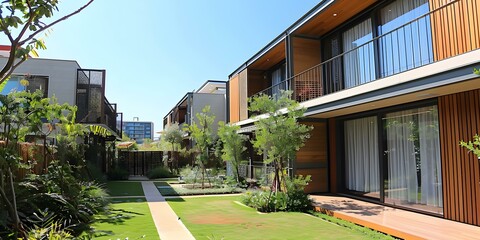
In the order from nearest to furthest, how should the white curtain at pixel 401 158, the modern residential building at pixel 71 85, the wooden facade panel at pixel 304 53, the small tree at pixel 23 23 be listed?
the small tree at pixel 23 23 < the white curtain at pixel 401 158 < the wooden facade panel at pixel 304 53 < the modern residential building at pixel 71 85

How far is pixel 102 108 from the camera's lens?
17.4 m

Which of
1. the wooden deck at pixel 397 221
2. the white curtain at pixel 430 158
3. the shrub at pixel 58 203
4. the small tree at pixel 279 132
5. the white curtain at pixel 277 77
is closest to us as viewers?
the wooden deck at pixel 397 221

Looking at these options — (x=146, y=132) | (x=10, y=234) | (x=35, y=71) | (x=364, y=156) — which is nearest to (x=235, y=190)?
(x=364, y=156)

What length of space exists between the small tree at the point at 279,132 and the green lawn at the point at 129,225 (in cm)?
399

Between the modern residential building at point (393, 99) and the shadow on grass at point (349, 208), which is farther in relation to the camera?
the shadow on grass at point (349, 208)

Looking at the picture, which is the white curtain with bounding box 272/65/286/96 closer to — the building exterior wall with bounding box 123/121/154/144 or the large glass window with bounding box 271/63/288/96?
the large glass window with bounding box 271/63/288/96

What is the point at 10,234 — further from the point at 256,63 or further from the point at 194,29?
the point at 256,63

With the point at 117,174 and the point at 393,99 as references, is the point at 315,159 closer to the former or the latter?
the point at 393,99

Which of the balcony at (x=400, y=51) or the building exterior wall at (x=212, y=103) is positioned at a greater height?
the building exterior wall at (x=212, y=103)

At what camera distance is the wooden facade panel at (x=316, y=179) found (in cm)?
1269

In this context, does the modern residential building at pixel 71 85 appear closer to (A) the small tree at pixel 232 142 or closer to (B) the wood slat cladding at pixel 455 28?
(A) the small tree at pixel 232 142

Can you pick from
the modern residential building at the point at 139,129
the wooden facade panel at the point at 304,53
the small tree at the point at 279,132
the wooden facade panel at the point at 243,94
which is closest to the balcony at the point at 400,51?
the wooden facade panel at the point at 304,53

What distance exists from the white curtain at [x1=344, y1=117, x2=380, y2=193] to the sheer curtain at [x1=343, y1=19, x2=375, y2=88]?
1.35 metres

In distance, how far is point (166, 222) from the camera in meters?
8.52
